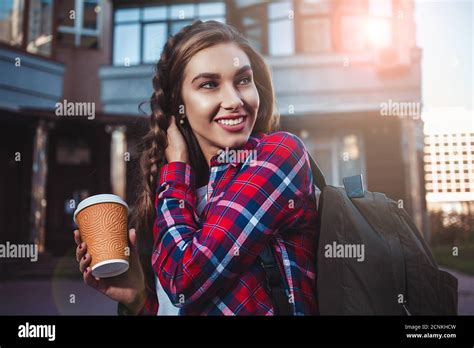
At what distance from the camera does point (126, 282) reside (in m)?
1.51

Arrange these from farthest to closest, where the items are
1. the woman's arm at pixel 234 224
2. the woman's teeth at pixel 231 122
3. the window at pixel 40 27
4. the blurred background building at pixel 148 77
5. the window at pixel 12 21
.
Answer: the window at pixel 40 27 → the window at pixel 12 21 → the blurred background building at pixel 148 77 → the woman's teeth at pixel 231 122 → the woman's arm at pixel 234 224

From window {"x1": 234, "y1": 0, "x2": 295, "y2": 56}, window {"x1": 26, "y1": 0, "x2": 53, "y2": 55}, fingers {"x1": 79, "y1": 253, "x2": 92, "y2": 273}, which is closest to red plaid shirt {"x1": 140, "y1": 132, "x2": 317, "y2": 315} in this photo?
fingers {"x1": 79, "y1": 253, "x2": 92, "y2": 273}

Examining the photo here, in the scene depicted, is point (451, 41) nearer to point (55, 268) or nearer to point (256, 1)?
point (55, 268)

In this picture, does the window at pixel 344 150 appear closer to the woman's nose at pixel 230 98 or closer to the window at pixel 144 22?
the window at pixel 144 22

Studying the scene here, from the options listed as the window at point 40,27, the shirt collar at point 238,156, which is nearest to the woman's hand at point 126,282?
the shirt collar at point 238,156

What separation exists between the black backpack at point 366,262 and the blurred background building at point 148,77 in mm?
3823

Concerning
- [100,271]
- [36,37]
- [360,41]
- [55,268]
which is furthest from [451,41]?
[36,37]

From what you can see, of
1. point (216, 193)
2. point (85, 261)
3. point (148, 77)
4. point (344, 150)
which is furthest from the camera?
point (344, 150)

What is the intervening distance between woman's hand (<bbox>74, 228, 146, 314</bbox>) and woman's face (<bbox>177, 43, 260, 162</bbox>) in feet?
1.46

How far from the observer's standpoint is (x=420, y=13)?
2.75 meters

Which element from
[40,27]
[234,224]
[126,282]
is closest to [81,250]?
[126,282]

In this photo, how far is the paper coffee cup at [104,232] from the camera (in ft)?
4.59

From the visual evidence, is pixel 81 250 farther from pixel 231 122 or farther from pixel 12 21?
pixel 12 21

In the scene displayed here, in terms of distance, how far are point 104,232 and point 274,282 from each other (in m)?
0.59
